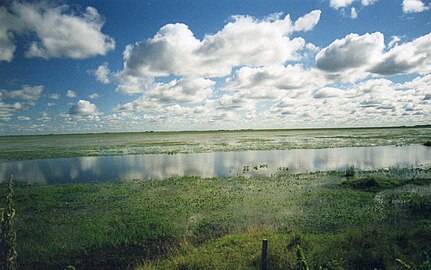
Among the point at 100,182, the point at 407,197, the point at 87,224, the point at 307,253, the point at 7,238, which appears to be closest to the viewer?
the point at 7,238

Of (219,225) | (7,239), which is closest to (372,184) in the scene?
(219,225)

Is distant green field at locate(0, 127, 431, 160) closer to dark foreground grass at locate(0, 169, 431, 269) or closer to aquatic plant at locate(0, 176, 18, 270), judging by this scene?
dark foreground grass at locate(0, 169, 431, 269)

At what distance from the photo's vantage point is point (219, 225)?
1571 cm

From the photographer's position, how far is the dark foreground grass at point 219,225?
1075 centimetres

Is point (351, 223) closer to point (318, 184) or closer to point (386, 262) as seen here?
point (386, 262)

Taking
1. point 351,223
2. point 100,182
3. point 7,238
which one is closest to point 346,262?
point 351,223

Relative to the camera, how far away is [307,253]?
35.6ft

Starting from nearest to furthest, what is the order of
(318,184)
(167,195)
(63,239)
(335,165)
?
(63,239)
(167,195)
(318,184)
(335,165)

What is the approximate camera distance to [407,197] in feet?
63.7

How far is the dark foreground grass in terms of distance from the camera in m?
10.8

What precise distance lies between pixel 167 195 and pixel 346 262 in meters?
15.8

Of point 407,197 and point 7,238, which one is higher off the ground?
point 7,238

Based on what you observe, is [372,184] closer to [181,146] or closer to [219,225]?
[219,225]

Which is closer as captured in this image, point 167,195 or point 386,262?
point 386,262
